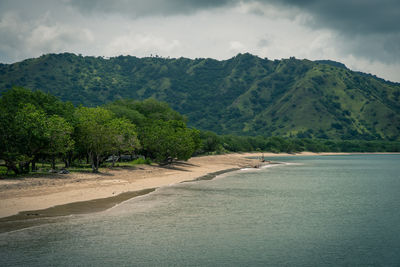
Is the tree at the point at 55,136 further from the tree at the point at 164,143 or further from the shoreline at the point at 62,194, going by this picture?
the tree at the point at 164,143

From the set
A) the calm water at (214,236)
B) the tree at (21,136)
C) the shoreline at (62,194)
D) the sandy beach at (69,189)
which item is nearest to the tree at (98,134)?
the sandy beach at (69,189)

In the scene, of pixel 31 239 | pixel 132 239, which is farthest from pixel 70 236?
pixel 132 239

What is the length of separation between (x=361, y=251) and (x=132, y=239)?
1505 cm

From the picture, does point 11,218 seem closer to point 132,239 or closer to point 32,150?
point 132,239

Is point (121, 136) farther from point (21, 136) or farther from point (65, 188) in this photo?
point (65, 188)

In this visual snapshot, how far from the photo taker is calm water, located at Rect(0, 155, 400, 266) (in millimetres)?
20344

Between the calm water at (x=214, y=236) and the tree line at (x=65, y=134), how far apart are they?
1800 cm

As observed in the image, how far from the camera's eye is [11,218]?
2766 cm

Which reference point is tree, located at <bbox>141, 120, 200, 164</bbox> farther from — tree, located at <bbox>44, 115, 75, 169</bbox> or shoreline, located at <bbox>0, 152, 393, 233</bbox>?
tree, located at <bbox>44, 115, 75, 169</bbox>

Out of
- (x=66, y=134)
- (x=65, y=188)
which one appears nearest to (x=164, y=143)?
(x=66, y=134)

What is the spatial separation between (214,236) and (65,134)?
35.7 meters

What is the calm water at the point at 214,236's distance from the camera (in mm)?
20344

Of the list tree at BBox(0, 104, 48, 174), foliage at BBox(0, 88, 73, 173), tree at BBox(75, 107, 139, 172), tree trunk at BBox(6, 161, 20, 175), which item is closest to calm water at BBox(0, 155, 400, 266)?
foliage at BBox(0, 88, 73, 173)

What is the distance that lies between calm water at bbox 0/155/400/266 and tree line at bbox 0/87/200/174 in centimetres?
1800
